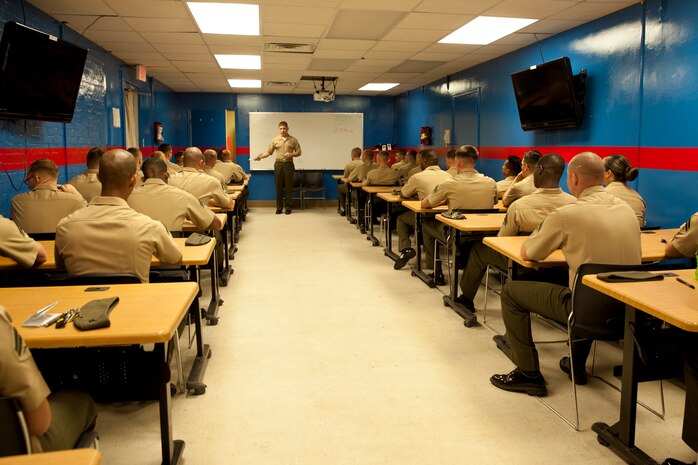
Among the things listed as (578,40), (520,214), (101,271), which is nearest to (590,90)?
(578,40)

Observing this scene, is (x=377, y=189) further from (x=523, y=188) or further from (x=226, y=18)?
(x=226, y=18)

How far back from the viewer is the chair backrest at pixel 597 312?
8.86 ft

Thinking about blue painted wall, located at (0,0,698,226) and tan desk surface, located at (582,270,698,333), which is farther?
blue painted wall, located at (0,0,698,226)

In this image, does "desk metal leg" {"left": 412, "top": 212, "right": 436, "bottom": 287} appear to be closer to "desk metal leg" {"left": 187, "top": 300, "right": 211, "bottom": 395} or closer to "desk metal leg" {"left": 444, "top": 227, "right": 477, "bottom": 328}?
"desk metal leg" {"left": 444, "top": 227, "right": 477, "bottom": 328}

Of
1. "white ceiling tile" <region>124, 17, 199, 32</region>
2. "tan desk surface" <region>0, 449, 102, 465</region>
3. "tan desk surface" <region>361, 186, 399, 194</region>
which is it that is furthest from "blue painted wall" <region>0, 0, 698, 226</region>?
"tan desk surface" <region>0, 449, 102, 465</region>

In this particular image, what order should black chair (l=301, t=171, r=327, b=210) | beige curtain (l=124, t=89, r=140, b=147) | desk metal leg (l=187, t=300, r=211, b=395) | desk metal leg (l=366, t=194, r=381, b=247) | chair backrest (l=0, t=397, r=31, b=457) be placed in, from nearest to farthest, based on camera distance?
chair backrest (l=0, t=397, r=31, b=457) → desk metal leg (l=187, t=300, r=211, b=395) → desk metal leg (l=366, t=194, r=381, b=247) → beige curtain (l=124, t=89, r=140, b=147) → black chair (l=301, t=171, r=327, b=210)

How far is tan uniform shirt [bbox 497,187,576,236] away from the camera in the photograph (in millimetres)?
3846

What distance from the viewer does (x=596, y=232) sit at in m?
2.78

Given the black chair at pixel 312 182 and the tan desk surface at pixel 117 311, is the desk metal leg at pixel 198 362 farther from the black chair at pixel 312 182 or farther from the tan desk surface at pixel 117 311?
the black chair at pixel 312 182

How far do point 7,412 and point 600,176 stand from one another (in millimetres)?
2793

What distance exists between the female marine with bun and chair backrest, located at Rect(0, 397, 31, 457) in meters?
4.19

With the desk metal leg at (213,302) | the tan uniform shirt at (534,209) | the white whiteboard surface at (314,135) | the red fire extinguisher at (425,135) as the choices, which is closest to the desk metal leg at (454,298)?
the tan uniform shirt at (534,209)

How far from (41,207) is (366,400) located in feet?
9.11

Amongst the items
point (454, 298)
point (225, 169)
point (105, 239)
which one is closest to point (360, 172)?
A: point (225, 169)
